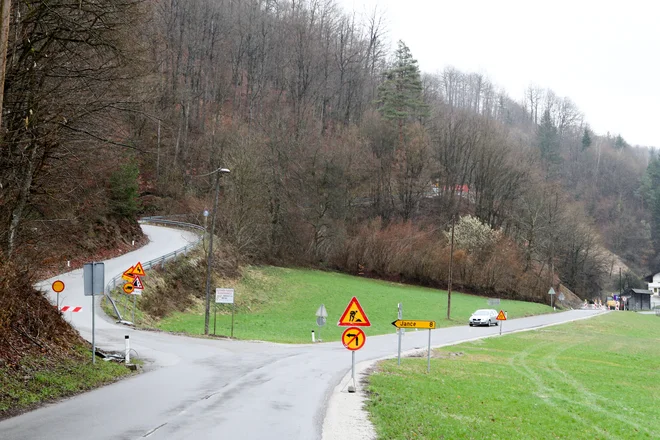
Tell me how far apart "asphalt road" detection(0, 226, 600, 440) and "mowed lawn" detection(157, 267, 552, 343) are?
6435 millimetres

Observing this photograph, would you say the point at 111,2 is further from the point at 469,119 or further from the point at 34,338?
the point at 469,119

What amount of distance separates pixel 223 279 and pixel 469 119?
5657cm

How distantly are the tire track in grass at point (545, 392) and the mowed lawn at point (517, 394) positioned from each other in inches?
→ 1.1

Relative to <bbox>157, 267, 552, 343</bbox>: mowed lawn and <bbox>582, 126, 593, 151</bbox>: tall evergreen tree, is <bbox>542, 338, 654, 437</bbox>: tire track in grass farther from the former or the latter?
<bbox>582, 126, 593, 151</bbox>: tall evergreen tree

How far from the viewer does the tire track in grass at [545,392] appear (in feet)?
48.1

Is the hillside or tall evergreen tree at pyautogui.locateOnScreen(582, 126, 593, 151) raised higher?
tall evergreen tree at pyautogui.locateOnScreen(582, 126, 593, 151)

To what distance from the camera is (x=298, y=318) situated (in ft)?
146

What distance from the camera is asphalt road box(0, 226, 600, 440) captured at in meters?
10.3

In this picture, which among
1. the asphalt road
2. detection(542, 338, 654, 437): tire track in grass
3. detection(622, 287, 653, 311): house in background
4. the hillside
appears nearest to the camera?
the asphalt road

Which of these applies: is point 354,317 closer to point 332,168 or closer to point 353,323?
point 353,323

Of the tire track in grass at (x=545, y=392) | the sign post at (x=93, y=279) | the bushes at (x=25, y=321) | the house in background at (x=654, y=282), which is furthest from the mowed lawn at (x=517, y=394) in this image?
the house in background at (x=654, y=282)

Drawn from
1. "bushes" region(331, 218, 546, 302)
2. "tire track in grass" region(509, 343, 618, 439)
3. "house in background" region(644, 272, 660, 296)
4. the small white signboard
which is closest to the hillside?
"bushes" region(331, 218, 546, 302)

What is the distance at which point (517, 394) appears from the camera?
17.9 m

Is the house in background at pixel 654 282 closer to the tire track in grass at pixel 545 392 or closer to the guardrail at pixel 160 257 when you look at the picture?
the guardrail at pixel 160 257
